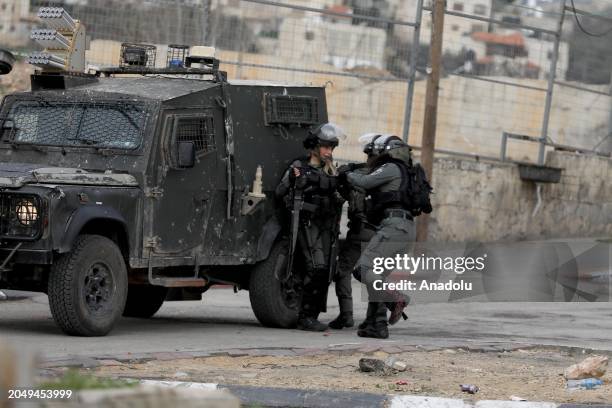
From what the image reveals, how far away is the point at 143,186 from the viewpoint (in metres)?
10.2

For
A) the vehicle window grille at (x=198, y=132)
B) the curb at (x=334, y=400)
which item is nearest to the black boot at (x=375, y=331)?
the vehicle window grille at (x=198, y=132)

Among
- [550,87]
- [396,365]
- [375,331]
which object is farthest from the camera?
[550,87]

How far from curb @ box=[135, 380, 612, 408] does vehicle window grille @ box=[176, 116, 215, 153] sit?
3.90 meters

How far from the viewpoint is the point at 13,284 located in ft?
32.2

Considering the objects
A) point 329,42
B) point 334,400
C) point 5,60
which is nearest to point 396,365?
point 334,400

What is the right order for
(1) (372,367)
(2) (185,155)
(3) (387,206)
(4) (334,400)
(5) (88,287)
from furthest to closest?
(3) (387,206)
(2) (185,155)
(5) (88,287)
(1) (372,367)
(4) (334,400)

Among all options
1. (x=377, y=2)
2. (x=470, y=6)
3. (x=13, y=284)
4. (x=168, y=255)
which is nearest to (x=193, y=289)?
(x=168, y=255)

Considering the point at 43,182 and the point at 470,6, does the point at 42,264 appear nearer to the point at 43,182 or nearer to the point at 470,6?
the point at 43,182

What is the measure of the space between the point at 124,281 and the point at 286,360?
1.76 metres

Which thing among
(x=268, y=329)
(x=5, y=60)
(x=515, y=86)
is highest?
(x=515, y=86)

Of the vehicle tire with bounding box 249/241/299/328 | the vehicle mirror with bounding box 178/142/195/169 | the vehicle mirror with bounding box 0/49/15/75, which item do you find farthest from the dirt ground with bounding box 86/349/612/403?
the vehicle mirror with bounding box 0/49/15/75

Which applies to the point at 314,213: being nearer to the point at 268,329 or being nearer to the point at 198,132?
the point at 268,329

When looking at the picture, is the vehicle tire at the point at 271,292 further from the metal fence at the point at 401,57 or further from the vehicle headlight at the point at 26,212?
the metal fence at the point at 401,57

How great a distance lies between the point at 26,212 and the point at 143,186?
1.12m
